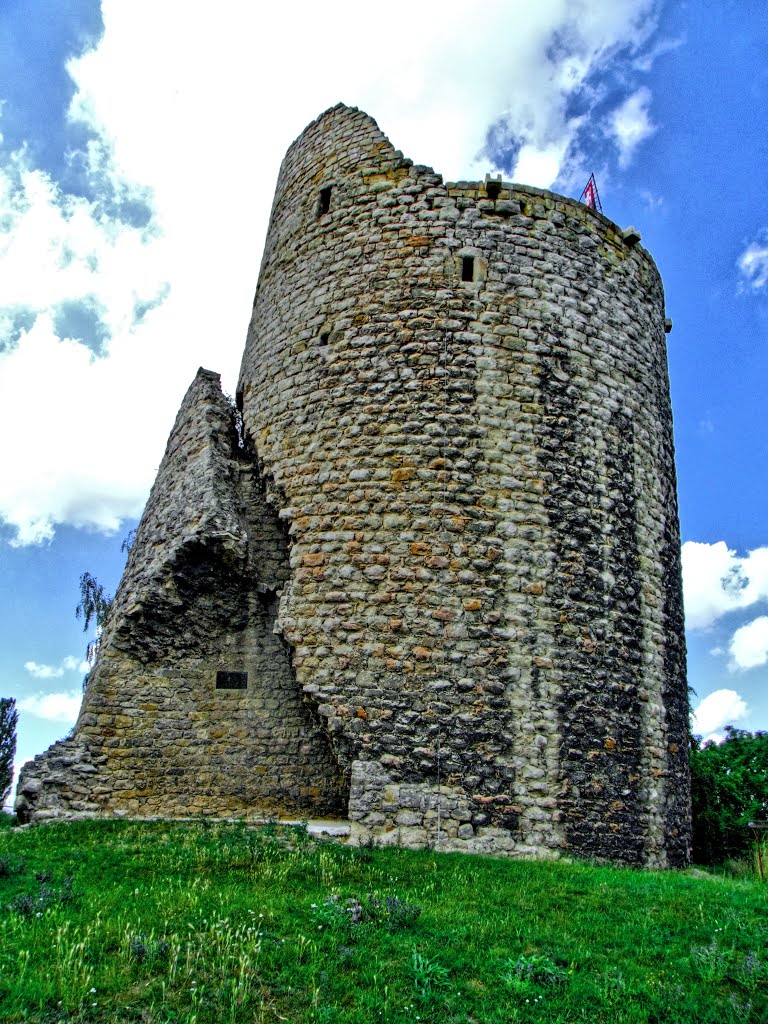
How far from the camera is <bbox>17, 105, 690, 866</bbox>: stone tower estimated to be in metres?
8.05

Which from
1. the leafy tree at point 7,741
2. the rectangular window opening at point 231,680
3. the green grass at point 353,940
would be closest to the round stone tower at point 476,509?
the green grass at point 353,940

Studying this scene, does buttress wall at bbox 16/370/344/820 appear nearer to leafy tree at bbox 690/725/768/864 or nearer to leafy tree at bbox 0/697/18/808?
leafy tree at bbox 690/725/768/864

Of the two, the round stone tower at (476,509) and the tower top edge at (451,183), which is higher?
the tower top edge at (451,183)

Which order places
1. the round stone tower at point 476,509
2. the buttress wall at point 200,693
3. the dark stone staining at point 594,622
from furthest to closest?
the buttress wall at point 200,693 < the dark stone staining at point 594,622 < the round stone tower at point 476,509

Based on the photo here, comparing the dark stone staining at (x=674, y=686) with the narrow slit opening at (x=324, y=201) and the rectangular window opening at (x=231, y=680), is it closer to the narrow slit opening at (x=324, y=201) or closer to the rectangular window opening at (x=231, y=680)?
the rectangular window opening at (x=231, y=680)

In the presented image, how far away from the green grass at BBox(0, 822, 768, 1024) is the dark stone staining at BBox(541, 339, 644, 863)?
4.41 ft

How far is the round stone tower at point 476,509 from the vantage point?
26.2 ft

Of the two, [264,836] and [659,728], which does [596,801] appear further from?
[264,836]

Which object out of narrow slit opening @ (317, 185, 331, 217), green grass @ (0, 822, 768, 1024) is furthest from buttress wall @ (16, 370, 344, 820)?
narrow slit opening @ (317, 185, 331, 217)

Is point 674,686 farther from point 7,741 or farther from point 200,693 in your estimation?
point 7,741

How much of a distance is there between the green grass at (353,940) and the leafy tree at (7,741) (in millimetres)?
16453

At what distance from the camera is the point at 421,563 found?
8375mm

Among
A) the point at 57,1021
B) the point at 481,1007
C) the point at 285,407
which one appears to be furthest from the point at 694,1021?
the point at 285,407

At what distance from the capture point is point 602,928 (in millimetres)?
5426
